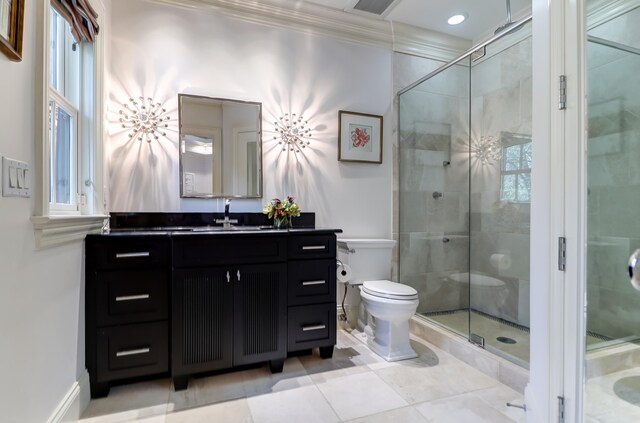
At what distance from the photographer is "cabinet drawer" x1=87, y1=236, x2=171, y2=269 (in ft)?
5.37

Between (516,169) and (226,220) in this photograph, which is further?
(516,169)

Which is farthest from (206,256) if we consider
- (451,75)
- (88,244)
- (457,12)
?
(457,12)

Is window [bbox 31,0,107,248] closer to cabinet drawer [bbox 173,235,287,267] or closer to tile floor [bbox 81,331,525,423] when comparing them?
cabinet drawer [bbox 173,235,287,267]

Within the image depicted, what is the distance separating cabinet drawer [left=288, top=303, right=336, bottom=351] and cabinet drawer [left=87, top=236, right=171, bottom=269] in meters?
0.83

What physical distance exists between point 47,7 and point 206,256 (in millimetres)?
1252

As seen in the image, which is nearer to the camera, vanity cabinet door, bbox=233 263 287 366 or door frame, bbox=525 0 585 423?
door frame, bbox=525 0 585 423

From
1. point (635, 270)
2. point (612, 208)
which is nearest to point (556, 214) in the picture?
point (612, 208)

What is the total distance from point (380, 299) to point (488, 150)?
1682mm

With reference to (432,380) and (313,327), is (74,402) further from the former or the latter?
(432,380)

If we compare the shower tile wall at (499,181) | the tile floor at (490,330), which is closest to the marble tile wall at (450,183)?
the shower tile wall at (499,181)

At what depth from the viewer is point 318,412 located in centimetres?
156

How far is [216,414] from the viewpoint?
5.09 feet

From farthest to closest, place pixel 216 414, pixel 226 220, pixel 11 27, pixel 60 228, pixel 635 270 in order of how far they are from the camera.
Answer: pixel 226 220 → pixel 216 414 → pixel 60 228 → pixel 11 27 → pixel 635 270

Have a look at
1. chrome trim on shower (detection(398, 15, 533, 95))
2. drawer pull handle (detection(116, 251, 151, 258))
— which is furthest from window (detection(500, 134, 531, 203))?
drawer pull handle (detection(116, 251, 151, 258))
